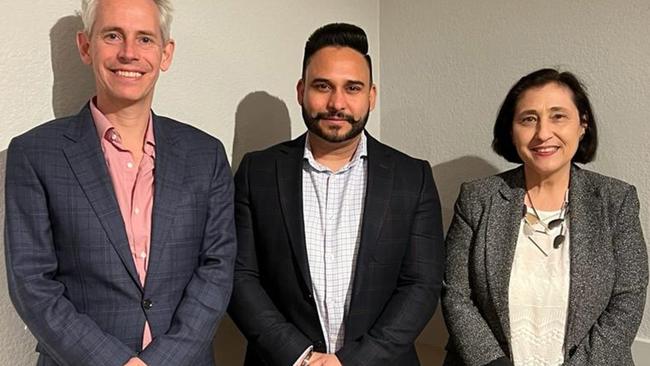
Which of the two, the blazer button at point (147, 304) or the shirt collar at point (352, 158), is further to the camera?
the shirt collar at point (352, 158)

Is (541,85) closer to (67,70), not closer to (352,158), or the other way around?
(352,158)

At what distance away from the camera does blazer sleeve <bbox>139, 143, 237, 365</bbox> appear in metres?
1.41

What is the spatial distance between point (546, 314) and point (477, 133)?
858 millimetres

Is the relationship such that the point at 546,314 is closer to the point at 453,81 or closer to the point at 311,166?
the point at 311,166

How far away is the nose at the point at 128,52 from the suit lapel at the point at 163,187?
19cm

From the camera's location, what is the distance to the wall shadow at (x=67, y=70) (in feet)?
5.35

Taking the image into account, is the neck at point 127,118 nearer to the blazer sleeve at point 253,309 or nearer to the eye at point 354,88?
the blazer sleeve at point 253,309

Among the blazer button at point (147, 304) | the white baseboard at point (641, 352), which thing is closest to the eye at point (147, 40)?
the blazer button at point (147, 304)

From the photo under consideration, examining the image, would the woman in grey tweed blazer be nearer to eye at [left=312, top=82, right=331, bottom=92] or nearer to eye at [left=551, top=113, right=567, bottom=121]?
eye at [left=551, top=113, right=567, bottom=121]

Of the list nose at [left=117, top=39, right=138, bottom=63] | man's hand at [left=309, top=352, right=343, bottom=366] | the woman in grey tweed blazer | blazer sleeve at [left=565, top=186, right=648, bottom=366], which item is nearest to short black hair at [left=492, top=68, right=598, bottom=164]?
the woman in grey tweed blazer

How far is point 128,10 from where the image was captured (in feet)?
4.71

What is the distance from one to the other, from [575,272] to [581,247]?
73mm

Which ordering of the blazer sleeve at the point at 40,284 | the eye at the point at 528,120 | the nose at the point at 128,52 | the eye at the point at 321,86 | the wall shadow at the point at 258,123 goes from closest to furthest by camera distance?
the blazer sleeve at the point at 40,284
the nose at the point at 128,52
the eye at the point at 321,86
the eye at the point at 528,120
the wall shadow at the point at 258,123

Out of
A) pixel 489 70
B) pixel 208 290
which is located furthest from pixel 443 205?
pixel 208 290
